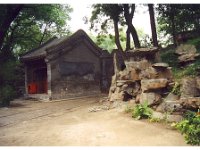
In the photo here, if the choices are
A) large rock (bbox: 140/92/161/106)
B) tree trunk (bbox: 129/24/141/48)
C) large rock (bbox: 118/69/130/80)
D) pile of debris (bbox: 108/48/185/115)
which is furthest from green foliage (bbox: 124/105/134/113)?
tree trunk (bbox: 129/24/141/48)

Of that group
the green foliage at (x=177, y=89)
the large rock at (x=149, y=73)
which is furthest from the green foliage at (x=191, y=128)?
the large rock at (x=149, y=73)

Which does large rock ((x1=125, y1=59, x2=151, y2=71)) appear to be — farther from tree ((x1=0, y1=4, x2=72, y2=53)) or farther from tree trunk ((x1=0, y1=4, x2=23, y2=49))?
tree ((x1=0, y1=4, x2=72, y2=53))

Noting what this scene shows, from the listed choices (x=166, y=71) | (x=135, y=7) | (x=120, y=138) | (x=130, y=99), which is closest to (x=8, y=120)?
(x=130, y=99)

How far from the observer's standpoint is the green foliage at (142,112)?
35.0 feet

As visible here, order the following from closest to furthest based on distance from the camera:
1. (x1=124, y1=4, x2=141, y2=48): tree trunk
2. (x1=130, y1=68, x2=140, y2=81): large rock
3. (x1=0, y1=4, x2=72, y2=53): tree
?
(x1=130, y1=68, x2=140, y2=81): large rock → (x1=124, y1=4, x2=141, y2=48): tree trunk → (x1=0, y1=4, x2=72, y2=53): tree

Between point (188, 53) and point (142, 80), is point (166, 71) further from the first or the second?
point (188, 53)

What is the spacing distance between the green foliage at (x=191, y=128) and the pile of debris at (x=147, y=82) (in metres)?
Result: 1.06

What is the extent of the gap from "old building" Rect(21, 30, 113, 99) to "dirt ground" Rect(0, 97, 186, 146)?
301 inches

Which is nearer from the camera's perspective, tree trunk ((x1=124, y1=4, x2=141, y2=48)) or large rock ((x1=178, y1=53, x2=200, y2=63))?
large rock ((x1=178, y1=53, x2=200, y2=63))

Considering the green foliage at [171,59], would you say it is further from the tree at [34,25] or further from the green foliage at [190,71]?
the tree at [34,25]

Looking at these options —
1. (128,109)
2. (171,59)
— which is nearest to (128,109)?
(128,109)

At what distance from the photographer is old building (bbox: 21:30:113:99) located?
66.6 ft

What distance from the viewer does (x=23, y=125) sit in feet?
38.5

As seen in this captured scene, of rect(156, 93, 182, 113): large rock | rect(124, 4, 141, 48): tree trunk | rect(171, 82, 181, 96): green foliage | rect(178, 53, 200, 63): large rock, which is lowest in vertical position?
rect(156, 93, 182, 113): large rock
